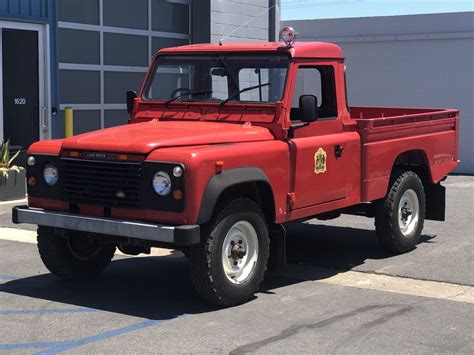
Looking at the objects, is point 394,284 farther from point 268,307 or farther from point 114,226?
point 114,226

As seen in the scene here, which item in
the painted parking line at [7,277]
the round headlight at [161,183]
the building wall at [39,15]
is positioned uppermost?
the building wall at [39,15]

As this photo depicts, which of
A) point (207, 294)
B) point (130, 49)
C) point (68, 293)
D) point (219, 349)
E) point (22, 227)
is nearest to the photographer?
point (219, 349)

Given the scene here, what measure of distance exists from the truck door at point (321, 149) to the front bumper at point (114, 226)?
152 centimetres

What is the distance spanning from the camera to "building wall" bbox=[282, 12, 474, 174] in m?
18.2

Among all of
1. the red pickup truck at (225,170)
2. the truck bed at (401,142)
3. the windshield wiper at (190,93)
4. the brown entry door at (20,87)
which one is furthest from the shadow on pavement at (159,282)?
the brown entry door at (20,87)

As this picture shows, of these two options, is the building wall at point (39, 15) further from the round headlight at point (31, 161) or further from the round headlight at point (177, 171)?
the round headlight at point (177, 171)

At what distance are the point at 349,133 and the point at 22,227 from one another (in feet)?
15.0

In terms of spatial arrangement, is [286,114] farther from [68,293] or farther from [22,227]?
[22,227]

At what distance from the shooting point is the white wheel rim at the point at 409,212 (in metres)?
9.24

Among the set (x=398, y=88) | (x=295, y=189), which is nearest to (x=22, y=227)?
(x=295, y=189)

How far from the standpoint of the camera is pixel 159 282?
304 inches

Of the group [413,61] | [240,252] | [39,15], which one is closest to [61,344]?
[240,252]

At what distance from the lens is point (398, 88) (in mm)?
19016

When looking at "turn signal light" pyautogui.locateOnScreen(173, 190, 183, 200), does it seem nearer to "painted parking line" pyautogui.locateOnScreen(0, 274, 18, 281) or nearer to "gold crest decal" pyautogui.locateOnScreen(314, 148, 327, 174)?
"gold crest decal" pyautogui.locateOnScreen(314, 148, 327, 174)
